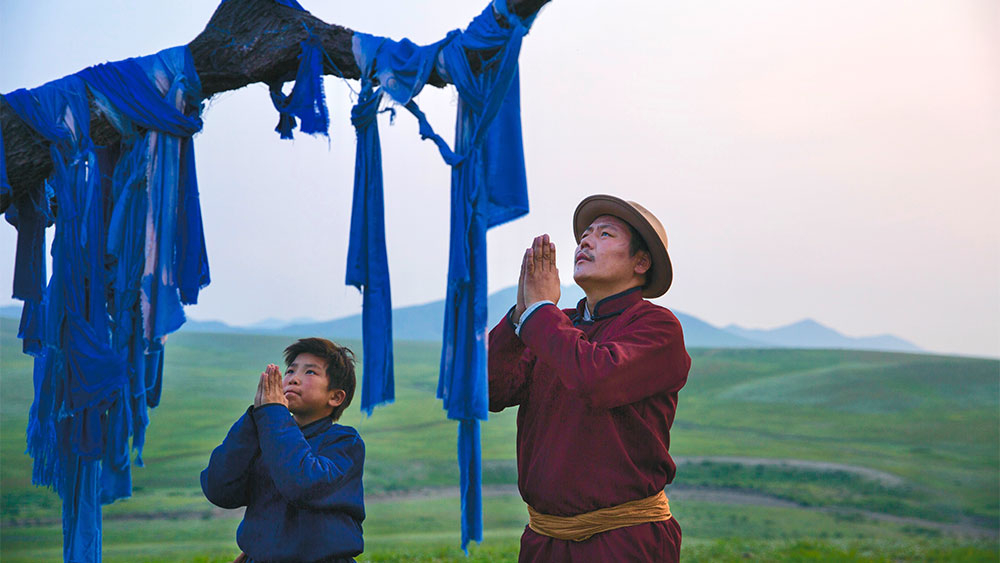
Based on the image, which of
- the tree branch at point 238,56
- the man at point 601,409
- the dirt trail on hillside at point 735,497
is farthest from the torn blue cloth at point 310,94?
the dirt trail on hillside at point 735,497

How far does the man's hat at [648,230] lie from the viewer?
2.25m

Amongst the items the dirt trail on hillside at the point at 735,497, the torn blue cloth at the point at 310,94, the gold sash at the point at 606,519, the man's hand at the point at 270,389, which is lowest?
the dirt trail on hillside at the point at 735,497

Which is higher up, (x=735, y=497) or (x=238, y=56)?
(x=238, y=56)

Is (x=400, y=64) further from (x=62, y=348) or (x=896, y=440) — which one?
(x=896, y=440)

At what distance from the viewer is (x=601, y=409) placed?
6.73ft

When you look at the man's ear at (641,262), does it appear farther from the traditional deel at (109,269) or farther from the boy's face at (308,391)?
the traditional deel at (109,269)

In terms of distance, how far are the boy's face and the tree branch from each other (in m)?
1.05

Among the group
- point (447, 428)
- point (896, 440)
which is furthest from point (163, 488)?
point (896, 440)

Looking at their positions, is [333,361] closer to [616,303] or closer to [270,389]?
[270,389]

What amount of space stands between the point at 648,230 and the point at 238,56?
154 cm

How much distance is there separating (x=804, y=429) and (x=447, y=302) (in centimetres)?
806

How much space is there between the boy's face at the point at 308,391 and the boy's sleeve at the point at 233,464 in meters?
0.15

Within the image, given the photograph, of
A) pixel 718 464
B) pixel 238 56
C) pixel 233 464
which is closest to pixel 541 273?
pixel 233 464

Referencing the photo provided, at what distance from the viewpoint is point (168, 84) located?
2.88m
